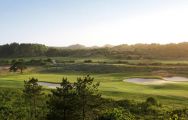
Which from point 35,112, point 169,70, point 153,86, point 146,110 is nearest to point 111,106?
point 146,110

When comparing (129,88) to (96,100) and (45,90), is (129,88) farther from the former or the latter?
(96,100)

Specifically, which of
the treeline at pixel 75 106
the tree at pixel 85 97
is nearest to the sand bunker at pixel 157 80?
the treeline at pixel 75 106

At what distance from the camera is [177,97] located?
210 ft

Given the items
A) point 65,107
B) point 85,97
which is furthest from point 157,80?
point 65,107

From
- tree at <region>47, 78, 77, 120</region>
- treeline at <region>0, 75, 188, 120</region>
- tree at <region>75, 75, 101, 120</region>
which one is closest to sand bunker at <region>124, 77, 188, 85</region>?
treeline at <region>0, 75, 188, 120</region>

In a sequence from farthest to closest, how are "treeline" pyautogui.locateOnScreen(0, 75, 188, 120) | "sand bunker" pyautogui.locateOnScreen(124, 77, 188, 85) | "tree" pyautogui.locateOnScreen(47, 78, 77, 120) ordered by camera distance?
1. "sand bunker" pyautogui.locateOnScreen(124, 77, 188, 85)
2. "treeline" pyautogui.locateOnScreen(0, 75, 188, 120)
3. "tree" pyautogui.locateOnScreen(47, 78, 77, 120)

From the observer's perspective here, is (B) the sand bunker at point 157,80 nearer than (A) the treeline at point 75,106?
No

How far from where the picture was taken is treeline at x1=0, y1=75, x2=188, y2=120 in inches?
1533

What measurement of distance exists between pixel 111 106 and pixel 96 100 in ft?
65.4

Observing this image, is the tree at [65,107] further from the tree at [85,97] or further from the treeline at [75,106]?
the tree at [85,97]

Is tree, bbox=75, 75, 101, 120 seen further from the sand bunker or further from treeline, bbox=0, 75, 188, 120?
the sand bunker

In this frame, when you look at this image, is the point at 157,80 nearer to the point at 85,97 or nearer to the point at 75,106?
the point at 85,97

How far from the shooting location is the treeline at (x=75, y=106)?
1533 inches

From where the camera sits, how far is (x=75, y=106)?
3878 centimetres
